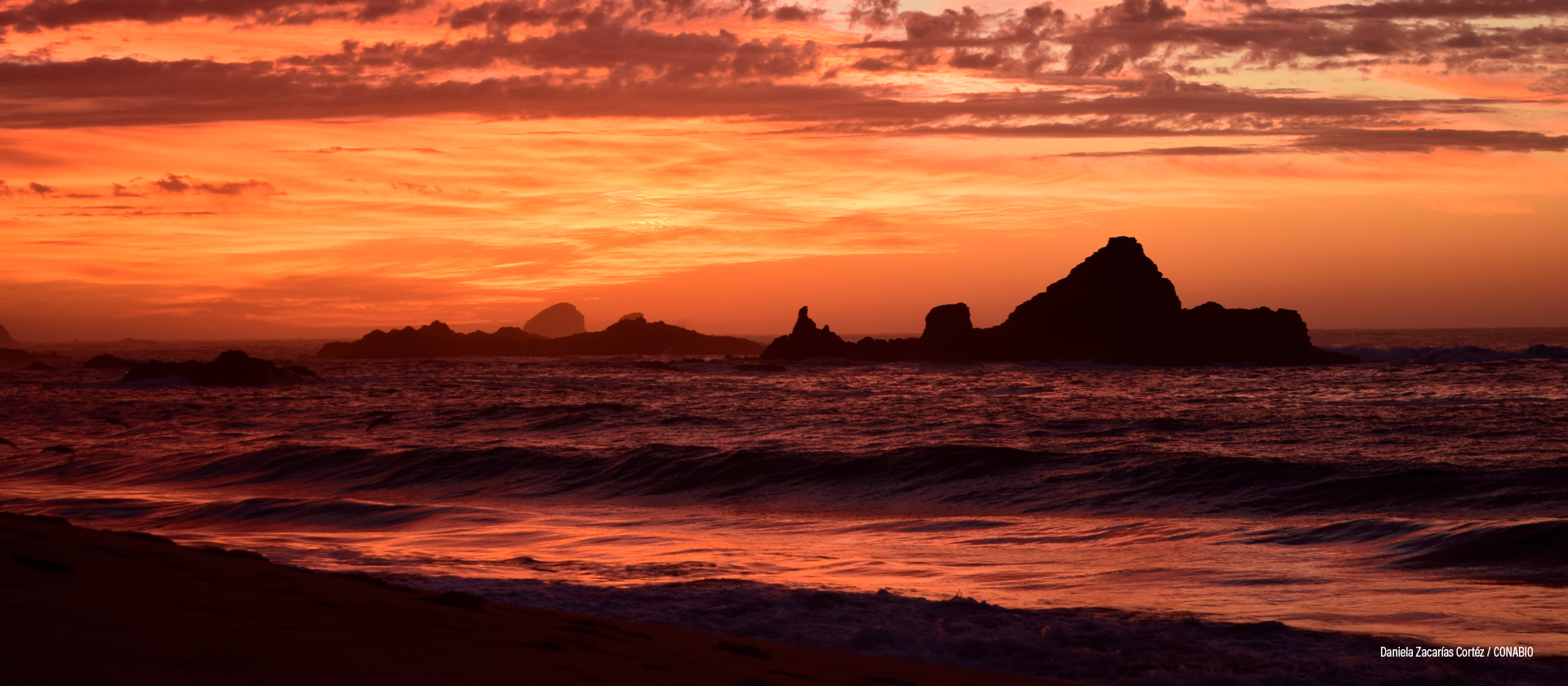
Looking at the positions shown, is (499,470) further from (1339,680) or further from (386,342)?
(386,342)

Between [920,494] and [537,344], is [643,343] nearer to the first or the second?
[537,344]

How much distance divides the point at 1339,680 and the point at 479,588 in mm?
8342

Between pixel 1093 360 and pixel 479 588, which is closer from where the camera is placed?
pixel 479 588

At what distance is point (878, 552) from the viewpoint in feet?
46.4

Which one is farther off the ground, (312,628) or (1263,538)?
(312,628)


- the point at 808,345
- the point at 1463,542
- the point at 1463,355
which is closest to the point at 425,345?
the point at 808,345

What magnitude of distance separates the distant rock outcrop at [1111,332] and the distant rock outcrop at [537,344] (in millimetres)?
69781

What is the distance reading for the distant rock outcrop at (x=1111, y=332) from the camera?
8806 centimetres

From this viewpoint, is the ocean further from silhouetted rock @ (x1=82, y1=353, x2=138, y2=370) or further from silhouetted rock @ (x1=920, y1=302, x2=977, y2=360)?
silhouetted rock @ (x1=920, y1=302, x2=977, y2=360)

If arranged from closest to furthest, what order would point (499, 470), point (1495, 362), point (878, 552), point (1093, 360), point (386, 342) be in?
point (878, 552) < point (499, 470) < point (1495, 362) < point (1093, 360) < point (386, 342)

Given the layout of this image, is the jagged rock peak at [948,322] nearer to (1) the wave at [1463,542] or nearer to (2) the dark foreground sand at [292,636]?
(1) the wave at [1463,542]

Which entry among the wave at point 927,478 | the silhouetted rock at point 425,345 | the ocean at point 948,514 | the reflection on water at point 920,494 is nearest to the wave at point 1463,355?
the reflection on water at point 920,494

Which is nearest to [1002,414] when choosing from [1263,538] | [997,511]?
[997,511]

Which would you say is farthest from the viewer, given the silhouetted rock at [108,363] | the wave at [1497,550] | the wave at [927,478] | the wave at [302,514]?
the silhouetted rock at [108,363]
